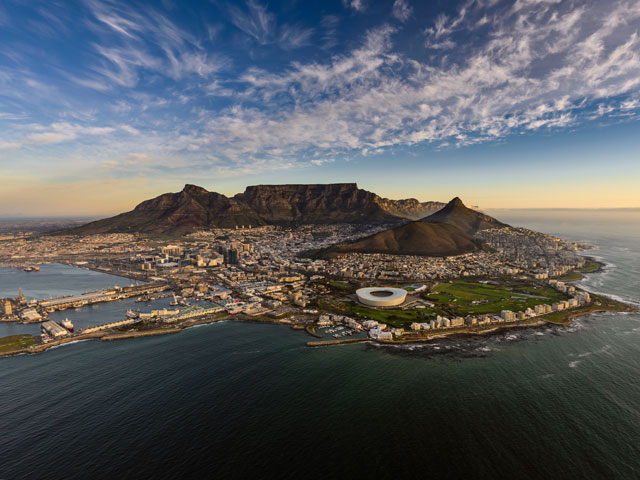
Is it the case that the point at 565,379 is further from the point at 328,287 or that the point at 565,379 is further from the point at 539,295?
the point at 328,287

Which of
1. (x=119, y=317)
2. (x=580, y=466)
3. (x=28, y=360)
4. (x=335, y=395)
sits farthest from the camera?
(x=119, y=317)

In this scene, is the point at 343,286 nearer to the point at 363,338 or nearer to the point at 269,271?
the point at 269,271

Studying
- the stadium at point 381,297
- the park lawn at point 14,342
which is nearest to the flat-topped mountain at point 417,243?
the stadium at point 381,297

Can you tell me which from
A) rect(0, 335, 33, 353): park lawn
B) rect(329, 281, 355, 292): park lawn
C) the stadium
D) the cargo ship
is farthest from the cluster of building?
rect(0, 335, 33, 353): park lawn

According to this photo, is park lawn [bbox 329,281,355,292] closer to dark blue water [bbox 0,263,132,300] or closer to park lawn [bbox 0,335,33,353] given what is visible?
park lawn [bbox 0,335,33,353]

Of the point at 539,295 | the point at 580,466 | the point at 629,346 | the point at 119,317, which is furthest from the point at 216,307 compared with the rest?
the point at 539,295
